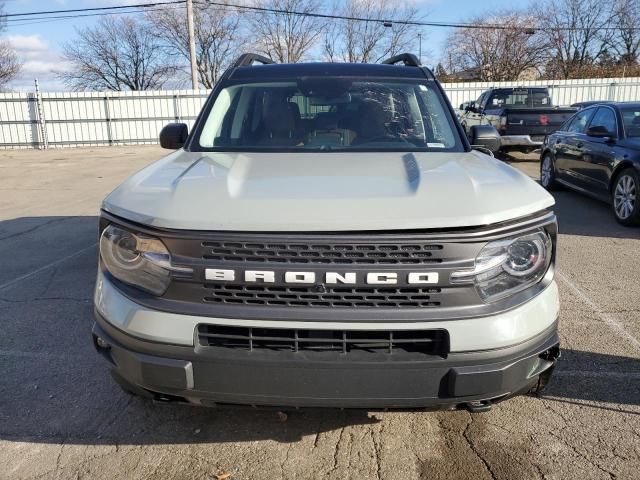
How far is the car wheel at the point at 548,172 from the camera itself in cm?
951

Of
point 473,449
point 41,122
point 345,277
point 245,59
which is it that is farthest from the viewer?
point 41,122

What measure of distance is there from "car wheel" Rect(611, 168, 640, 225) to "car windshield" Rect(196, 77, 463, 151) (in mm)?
→ 4485

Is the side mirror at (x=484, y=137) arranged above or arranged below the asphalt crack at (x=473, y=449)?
above

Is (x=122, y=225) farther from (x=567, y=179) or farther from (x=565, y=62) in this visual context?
(x=565, y=62)

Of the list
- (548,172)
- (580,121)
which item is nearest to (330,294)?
(580,121)

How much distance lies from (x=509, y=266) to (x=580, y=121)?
7.95 m

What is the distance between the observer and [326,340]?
200cm

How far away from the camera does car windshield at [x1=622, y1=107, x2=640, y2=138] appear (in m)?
7.30

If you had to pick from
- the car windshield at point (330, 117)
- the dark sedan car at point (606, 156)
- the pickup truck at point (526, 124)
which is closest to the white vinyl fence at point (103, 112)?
the pickup truck at point (526, 124)

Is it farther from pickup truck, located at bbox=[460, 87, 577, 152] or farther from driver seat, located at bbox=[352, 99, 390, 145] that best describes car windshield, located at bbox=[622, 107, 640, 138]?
driver seat, located at bbox=[352, 99, 390, 145]

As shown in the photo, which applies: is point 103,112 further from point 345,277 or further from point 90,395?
point 345,277

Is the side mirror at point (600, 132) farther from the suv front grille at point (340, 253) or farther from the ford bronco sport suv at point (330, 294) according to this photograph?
the suv front grille at point (340, 253)

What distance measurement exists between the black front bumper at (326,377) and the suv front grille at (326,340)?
39 mm

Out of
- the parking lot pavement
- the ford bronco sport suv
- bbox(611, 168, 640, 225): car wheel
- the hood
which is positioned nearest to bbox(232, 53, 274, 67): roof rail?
the hood
